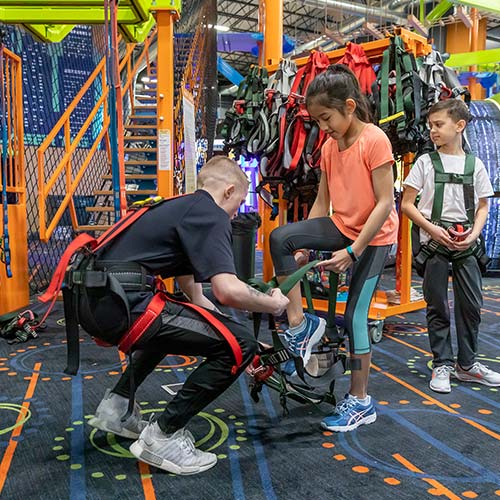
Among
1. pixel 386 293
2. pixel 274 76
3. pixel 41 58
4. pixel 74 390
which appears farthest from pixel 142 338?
pixel 41 58

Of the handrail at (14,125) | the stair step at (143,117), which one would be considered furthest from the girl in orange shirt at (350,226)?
the stair step at (143,117)

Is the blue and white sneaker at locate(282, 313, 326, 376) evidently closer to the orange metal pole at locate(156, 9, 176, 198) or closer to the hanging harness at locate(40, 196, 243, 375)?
the hanging harness at locate(40, 196, 243, 375)

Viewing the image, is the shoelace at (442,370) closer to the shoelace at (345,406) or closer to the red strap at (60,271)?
the shoelace at (345,406)

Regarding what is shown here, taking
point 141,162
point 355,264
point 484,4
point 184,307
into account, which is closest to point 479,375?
point 355,264

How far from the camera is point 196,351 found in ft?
6.18

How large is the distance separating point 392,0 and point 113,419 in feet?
43.9

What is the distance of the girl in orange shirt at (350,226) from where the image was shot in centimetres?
209

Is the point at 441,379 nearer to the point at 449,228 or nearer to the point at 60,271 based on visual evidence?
the point at 449,228

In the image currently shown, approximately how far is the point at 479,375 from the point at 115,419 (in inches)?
75.1

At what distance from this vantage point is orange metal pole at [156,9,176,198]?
4.59m

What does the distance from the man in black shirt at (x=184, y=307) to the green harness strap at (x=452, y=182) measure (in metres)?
1.28

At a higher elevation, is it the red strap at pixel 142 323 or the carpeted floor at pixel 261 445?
the red strap at pixel 142 323

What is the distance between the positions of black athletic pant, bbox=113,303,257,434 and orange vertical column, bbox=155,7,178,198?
2.92 m

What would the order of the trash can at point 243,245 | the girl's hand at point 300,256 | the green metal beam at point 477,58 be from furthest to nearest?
the green metal beam at point 477,58 < the trash can at point 243,245 < the girl's hand at point 300,256
